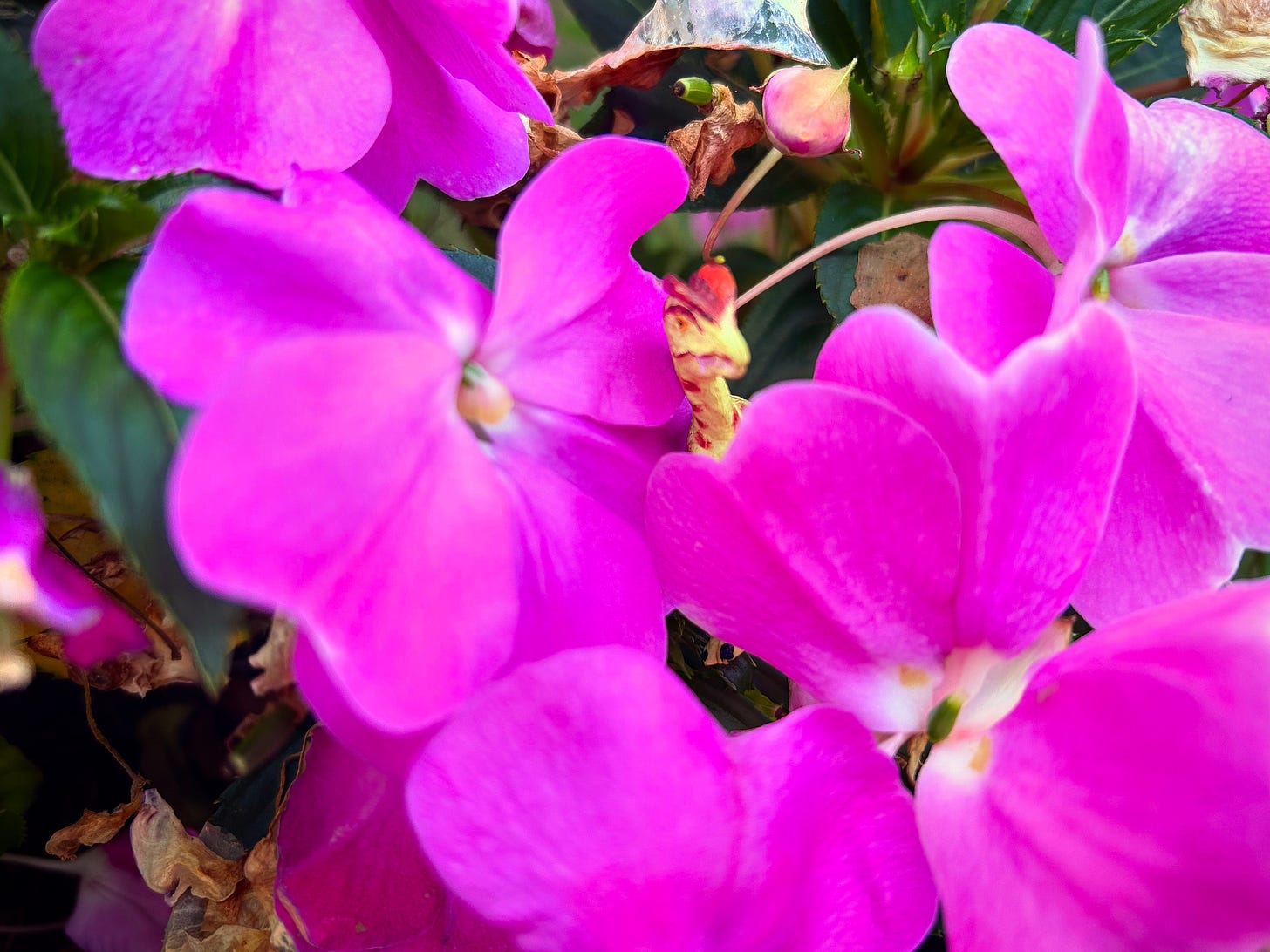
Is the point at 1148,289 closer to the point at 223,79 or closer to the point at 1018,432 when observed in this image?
the point at 1018,432

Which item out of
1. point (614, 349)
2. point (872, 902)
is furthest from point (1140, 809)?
point (614, 349)

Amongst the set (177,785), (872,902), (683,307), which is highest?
(683,307)

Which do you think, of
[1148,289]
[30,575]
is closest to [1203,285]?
[1148,289]

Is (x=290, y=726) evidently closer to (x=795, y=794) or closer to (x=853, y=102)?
(x=795, y=794)

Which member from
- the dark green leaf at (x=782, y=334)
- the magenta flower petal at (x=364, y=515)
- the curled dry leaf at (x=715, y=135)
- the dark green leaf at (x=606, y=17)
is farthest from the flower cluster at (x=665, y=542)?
the dark green leaf at (x=606, y=17)

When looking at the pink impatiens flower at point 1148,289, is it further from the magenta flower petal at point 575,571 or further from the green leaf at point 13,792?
the green leaf at point 13,792
